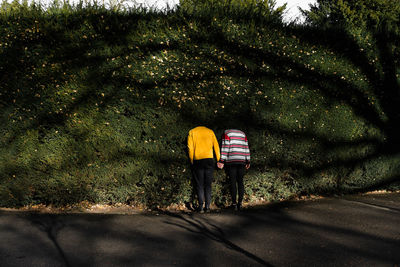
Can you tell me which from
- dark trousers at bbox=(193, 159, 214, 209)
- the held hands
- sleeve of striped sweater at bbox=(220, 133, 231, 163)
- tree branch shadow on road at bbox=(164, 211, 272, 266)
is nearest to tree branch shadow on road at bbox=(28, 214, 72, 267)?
tree branch shadow on road at bbox=(164, 211, 272, 266)

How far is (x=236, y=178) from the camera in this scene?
259 inches

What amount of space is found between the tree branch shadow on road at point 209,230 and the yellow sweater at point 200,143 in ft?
3.79

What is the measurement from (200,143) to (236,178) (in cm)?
112

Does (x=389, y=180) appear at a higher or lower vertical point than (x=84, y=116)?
lower

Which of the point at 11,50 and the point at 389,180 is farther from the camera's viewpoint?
the point at 389,180

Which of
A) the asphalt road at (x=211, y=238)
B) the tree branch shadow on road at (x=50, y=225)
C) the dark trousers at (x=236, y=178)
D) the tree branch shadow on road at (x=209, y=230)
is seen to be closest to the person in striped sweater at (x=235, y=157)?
the dark trousers at (x=236, y=178)

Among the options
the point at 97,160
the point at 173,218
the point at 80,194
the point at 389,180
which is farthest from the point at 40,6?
the point at 389,180

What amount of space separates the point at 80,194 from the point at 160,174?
1618 mm

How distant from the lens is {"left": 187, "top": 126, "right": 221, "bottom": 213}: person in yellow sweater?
616 cm

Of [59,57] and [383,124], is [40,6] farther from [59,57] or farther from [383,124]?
[383,124]

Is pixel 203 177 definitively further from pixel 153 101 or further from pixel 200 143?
pixel 153 101

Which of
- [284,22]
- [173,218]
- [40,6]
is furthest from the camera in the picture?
[284,22]

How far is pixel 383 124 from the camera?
7.75 metres

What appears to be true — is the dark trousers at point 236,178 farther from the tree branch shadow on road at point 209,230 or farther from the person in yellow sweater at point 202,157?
the tree branch shadow on road at point 209,230
